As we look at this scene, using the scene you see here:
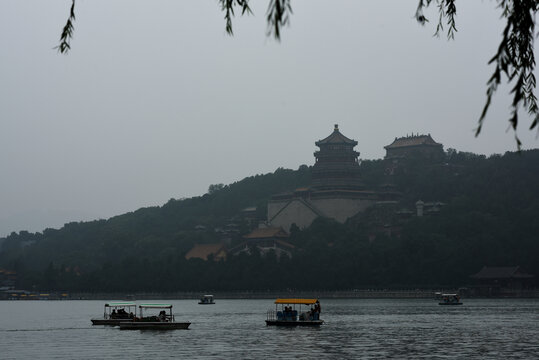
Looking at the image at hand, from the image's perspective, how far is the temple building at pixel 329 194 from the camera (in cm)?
17525

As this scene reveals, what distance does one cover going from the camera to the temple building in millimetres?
175250

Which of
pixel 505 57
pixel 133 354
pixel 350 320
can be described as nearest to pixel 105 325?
pixel 350 320

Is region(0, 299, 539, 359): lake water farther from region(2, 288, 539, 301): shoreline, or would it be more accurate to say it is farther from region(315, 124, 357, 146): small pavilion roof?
region(315, 124, 357, 146): small pavilion roof

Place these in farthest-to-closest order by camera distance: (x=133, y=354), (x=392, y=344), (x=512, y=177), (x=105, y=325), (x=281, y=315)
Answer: (x=512, y=177), (x=105, y=325), (x=281, y=315), (x=392, y=344), (x=133, y=354)

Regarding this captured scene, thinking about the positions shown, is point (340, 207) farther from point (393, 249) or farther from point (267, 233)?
point (393, 249)

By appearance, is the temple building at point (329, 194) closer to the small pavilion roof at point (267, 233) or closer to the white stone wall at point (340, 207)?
the white stone wall at point (340, 207)

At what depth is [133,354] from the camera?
166 feet

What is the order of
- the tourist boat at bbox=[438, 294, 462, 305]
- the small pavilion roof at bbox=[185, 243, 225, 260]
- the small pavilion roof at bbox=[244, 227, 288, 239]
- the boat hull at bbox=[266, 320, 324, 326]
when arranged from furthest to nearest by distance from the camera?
the small pavilion roof at bbox=[185, 243, 225, 260] < the small pavilion roof at bbox=[244, 227, 288, 239] < the tourist boat at bbox=[438, 294, 462, 305] < the boat hull at bbox=[266, 320, 324, 326]

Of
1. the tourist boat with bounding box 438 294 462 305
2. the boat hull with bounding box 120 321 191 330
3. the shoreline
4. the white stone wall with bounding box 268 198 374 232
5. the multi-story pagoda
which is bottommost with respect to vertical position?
the boat hull with bounding box 120 321 191 330

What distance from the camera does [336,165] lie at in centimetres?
18675

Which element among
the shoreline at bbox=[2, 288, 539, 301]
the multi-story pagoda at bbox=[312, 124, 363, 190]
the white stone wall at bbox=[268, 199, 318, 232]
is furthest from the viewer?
the multi-story pagoda at bbox=[312, 124, 363, 190]

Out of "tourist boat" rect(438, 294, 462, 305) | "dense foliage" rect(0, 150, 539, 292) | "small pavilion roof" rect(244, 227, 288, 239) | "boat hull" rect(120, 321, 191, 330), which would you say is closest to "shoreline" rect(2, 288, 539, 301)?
"dense foliage" rect(0, 150, 539, 292)

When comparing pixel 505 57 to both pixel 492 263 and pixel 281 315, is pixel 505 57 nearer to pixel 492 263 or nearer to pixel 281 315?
pixel 281 315

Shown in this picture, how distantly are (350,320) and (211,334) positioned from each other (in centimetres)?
2105
